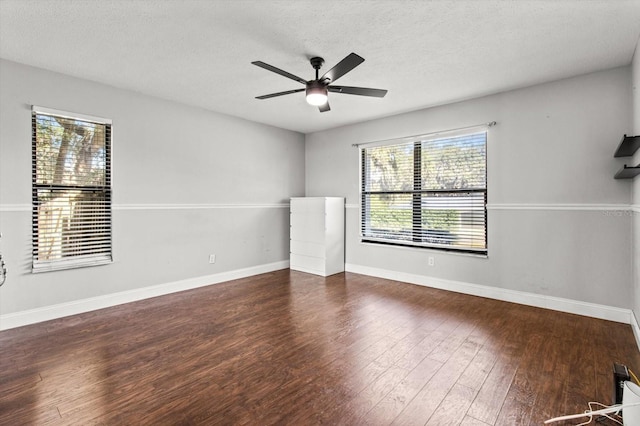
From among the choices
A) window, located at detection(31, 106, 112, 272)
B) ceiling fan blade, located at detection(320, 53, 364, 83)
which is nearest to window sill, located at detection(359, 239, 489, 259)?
ceiling fan blade, located at detection(320, 53, 364, 83)

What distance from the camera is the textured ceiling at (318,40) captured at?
2.19 metres

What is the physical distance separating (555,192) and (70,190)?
5294 millimetres

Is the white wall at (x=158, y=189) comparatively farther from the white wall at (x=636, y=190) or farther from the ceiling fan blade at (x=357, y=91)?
the white wall at (x=636, y=190)

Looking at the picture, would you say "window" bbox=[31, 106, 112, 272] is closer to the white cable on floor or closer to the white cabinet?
the white cabinet

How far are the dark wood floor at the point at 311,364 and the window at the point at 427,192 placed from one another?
1.03 meters

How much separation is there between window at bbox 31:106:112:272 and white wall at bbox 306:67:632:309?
417cm

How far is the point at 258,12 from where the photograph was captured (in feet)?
7.30

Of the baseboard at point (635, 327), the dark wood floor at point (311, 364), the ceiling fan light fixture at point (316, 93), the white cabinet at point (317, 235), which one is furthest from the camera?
the white cabinet at point (317, 235)

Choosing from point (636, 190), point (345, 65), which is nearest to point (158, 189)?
point (345, 65)

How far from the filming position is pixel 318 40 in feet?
8.51

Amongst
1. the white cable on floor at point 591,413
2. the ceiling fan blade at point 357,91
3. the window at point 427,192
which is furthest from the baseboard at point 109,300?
the white cable on floor at point 591,413

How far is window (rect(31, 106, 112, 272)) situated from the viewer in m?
3.16

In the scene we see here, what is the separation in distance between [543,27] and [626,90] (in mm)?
1478

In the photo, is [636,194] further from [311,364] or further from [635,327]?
[311,364]
